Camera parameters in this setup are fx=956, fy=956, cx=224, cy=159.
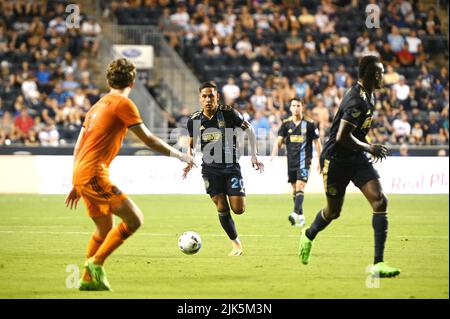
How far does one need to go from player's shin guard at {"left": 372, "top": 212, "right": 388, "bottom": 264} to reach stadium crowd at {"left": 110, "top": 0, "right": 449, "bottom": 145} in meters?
17.7

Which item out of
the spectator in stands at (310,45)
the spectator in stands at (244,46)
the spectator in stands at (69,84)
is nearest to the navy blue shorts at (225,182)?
the spectator in stands at (69,84)

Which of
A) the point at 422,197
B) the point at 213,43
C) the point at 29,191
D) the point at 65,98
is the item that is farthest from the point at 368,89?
the point at 213,43

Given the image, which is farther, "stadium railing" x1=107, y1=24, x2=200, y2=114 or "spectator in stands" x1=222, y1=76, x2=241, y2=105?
"stadium railing" x1=107, y1=24, x2=200, y2=114

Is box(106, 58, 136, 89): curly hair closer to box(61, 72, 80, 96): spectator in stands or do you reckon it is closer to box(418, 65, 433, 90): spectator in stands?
box(61, 72, 80, 96): spectator in stands

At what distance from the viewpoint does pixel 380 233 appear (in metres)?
10.7

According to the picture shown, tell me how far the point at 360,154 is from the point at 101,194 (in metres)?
3.20

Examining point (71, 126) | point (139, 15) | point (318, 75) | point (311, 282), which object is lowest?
point (311, 282)

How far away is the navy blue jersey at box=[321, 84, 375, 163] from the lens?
10.5 m

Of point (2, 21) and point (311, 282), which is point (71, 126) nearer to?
point (2, 21)

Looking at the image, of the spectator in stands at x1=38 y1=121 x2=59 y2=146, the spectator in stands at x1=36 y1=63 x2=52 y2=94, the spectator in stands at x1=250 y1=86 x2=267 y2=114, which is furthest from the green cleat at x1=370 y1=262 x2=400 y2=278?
the spectator in stands at x1=36 y1=63 x2=52 y2=94

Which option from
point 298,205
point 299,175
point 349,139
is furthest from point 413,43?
point 349,139

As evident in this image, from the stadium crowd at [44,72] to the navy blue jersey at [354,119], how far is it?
16.4 m

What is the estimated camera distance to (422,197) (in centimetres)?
2483

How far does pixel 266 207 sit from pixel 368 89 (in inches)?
443
